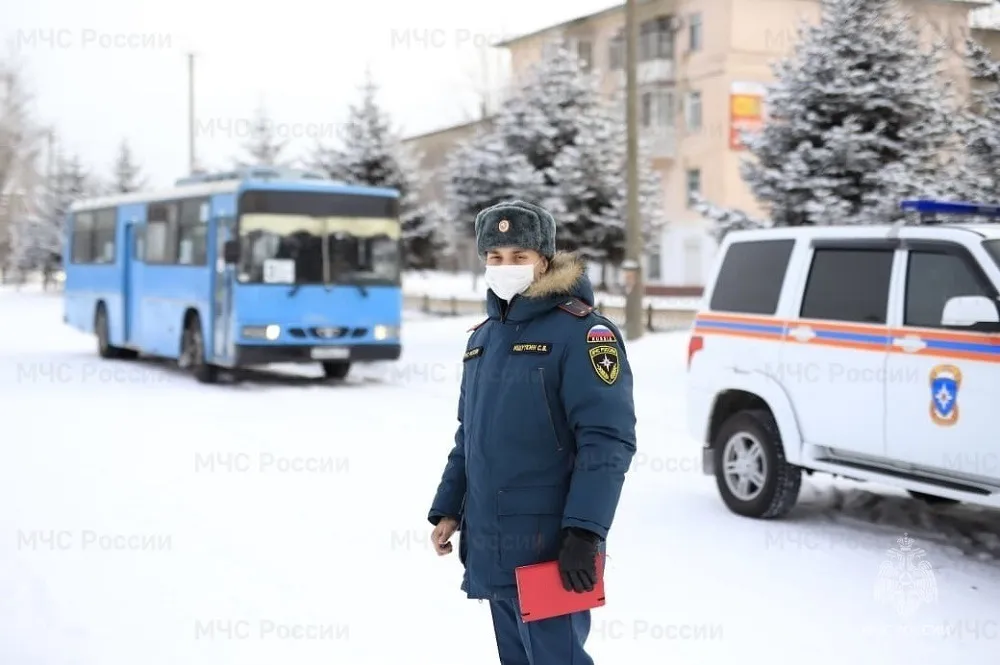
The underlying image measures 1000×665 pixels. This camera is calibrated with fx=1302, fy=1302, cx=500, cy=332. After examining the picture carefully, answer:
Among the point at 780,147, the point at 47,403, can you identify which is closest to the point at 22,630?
the point at 47,403

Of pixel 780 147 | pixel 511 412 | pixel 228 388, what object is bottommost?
pixel 228 388

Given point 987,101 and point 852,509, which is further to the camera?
point 987,101

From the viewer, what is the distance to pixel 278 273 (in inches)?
753

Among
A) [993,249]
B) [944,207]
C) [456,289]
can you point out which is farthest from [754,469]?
[456,289]

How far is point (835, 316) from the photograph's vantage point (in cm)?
870

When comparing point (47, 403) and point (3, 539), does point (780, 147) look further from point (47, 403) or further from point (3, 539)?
point (3, 539)

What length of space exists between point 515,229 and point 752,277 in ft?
18.9

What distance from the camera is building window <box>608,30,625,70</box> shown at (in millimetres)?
57812

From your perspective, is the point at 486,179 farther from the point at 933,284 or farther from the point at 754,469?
the point at 933,284

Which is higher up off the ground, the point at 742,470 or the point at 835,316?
the point at 835,316

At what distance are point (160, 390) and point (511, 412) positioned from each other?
50.5ft

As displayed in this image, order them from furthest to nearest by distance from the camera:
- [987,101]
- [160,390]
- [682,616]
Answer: [160,390] < [987,101] < [682,616]

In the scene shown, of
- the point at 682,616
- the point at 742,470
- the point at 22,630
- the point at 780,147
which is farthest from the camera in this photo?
the point at 780,147

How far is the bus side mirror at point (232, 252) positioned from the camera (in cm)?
1880
